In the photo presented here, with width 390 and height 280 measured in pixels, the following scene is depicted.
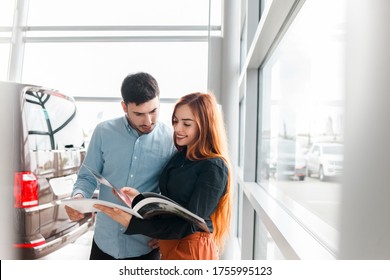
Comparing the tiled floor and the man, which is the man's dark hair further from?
the tiled floor

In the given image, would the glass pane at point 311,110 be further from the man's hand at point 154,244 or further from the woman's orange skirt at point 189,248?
the man's hand at point 154,244

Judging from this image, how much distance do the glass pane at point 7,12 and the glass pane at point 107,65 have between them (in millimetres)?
89

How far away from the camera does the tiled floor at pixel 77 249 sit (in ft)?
2.71

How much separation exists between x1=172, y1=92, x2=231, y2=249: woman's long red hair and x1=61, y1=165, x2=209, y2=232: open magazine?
0.06 metres

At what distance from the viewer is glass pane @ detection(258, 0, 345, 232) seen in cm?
61

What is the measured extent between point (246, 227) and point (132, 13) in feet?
3.47

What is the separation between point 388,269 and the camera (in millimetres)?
476

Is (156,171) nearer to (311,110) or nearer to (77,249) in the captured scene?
(77,249)

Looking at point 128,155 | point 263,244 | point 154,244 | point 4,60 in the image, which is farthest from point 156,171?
point 263,244

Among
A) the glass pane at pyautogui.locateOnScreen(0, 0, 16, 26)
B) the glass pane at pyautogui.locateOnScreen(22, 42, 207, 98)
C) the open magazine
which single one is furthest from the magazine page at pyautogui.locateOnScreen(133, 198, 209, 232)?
the glass pane at pyautogui.locateOnScreen(0, 0, 16, 26)

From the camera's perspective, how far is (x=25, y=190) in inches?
32.8

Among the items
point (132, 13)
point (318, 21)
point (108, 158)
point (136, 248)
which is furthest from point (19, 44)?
point (318, 21)

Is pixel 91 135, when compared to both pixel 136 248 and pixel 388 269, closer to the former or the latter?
pixel 136 248

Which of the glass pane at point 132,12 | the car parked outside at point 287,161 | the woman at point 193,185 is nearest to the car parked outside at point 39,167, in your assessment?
the woman at point 193,185
